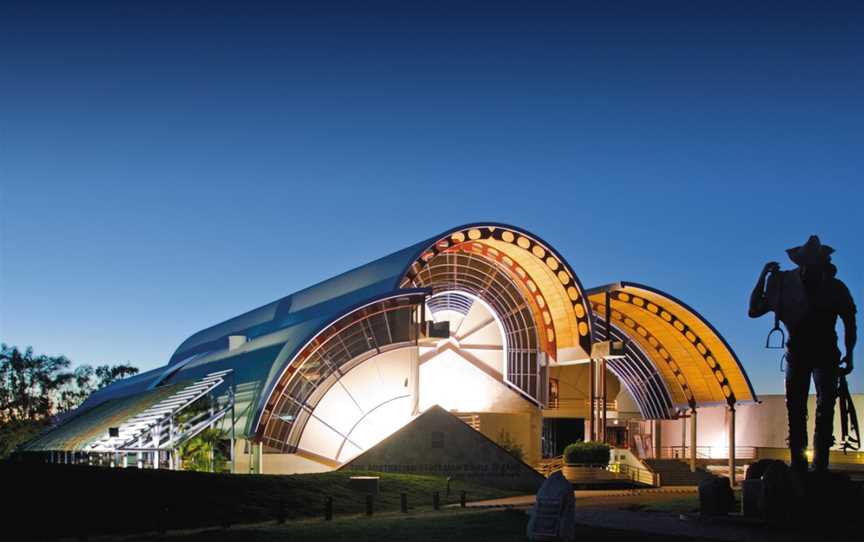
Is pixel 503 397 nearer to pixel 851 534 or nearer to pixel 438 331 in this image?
pixel 438 331

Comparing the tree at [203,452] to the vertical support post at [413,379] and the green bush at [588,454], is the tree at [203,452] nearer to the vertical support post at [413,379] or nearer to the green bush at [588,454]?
the vertical support post at [413,379]

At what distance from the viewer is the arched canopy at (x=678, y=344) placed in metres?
53.5

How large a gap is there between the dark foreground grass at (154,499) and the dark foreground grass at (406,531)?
178cm

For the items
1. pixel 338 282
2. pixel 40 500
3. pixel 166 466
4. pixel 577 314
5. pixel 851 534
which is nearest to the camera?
pixel 851 534

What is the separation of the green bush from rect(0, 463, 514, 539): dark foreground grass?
38.3 feet

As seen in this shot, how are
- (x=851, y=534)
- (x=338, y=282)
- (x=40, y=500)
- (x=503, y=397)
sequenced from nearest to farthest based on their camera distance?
(x=851, y=534) → (x=40, y=500) → (x=503, y=397) → (x=338, y=282)

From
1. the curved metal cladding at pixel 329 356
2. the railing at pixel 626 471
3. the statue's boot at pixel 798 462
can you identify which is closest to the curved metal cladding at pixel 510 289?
the curved metal cladding at pixel 329 356

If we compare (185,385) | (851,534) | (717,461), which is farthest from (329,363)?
(851,534)

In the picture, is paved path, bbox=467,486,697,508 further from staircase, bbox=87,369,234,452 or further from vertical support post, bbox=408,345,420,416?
staircase, bbox=87,369,234,452

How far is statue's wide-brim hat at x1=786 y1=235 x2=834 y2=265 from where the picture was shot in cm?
2173

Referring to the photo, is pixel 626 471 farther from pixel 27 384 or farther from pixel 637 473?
pixel 27 384

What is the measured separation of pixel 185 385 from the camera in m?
51.6

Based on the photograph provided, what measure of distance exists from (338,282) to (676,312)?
61.3ft

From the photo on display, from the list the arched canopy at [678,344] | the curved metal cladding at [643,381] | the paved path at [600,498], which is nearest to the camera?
the paved path at [600,498]
